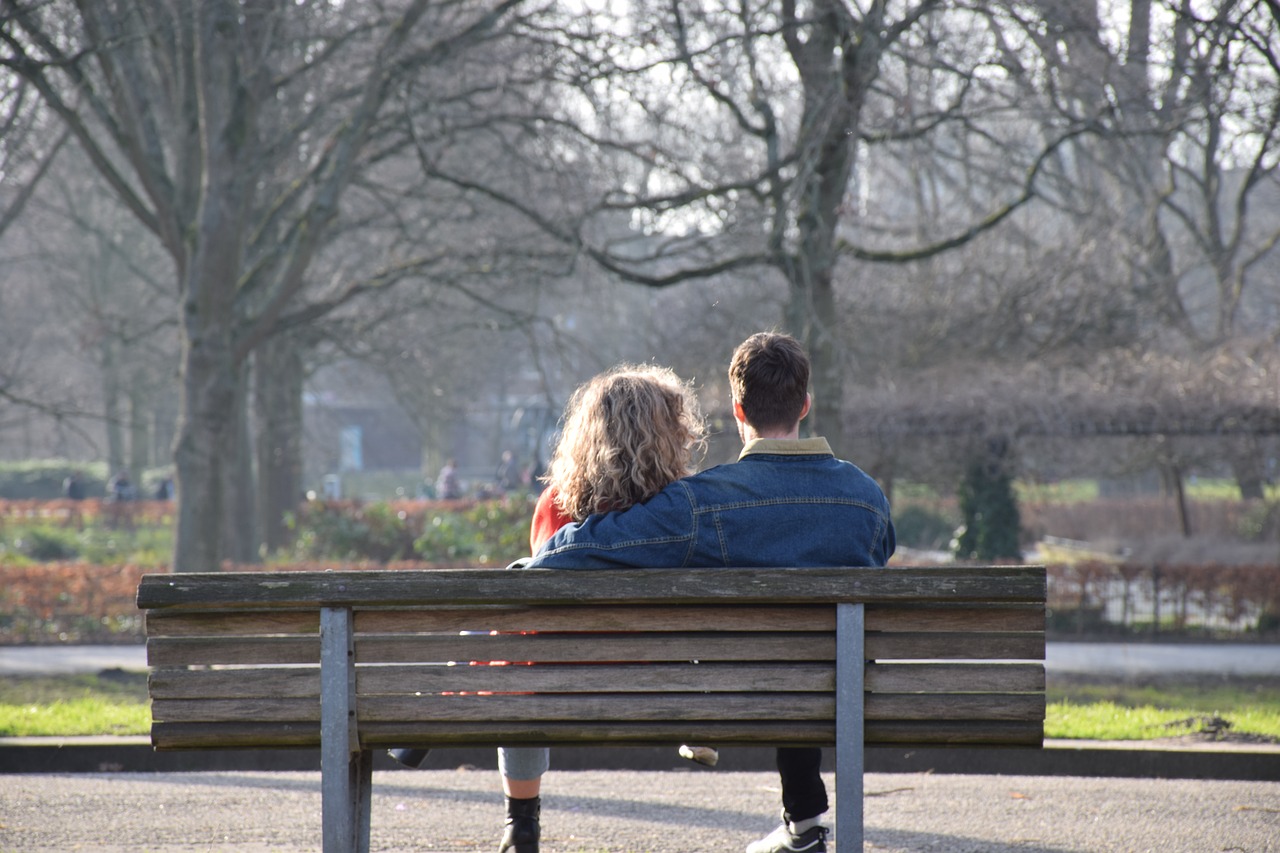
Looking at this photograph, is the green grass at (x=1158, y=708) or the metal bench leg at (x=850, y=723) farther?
the green grass at (x=1158, y=708)

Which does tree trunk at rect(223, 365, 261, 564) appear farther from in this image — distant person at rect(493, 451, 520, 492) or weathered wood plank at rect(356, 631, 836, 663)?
weathered wood plank at rect(356, 631, 836, 663)

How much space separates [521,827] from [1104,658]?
25.6 ft

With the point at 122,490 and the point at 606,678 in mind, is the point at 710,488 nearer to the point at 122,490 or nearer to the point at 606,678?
the point at 606,678

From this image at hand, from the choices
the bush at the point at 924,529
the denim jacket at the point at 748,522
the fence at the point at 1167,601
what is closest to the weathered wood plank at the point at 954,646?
the denim jacket at the point at 748,522

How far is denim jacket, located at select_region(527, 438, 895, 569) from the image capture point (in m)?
3.37

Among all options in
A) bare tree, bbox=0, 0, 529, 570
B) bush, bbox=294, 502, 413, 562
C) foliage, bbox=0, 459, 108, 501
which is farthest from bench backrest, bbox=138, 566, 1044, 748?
foliage, bbox=0, 459, 108, 501

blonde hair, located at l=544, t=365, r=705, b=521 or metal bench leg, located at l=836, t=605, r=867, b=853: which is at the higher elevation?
blonde hair, located at l=544, t=365, r=705, b=521

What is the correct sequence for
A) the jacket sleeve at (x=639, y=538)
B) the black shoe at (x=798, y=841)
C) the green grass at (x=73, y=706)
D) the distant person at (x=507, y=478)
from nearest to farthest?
the jacket sleeve at (x=639, y=538) < the black shoe at (x=798, y=841) < the green grass at (x=73, y=706) < the distant person at (x=507, y=478)

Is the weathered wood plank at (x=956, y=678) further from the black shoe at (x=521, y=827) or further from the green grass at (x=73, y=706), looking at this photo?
the green grass at (x=73, y=706)

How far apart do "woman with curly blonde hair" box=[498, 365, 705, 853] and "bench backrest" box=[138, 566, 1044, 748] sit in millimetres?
357

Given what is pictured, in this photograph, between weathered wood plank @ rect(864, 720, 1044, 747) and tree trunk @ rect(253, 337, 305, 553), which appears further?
tree trunk @ rect(253, 337, 305, 553)

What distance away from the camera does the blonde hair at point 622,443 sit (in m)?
3.46

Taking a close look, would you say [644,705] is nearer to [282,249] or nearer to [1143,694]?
[1143,694]

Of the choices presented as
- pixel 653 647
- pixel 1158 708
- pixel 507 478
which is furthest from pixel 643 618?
pixel 507 478
